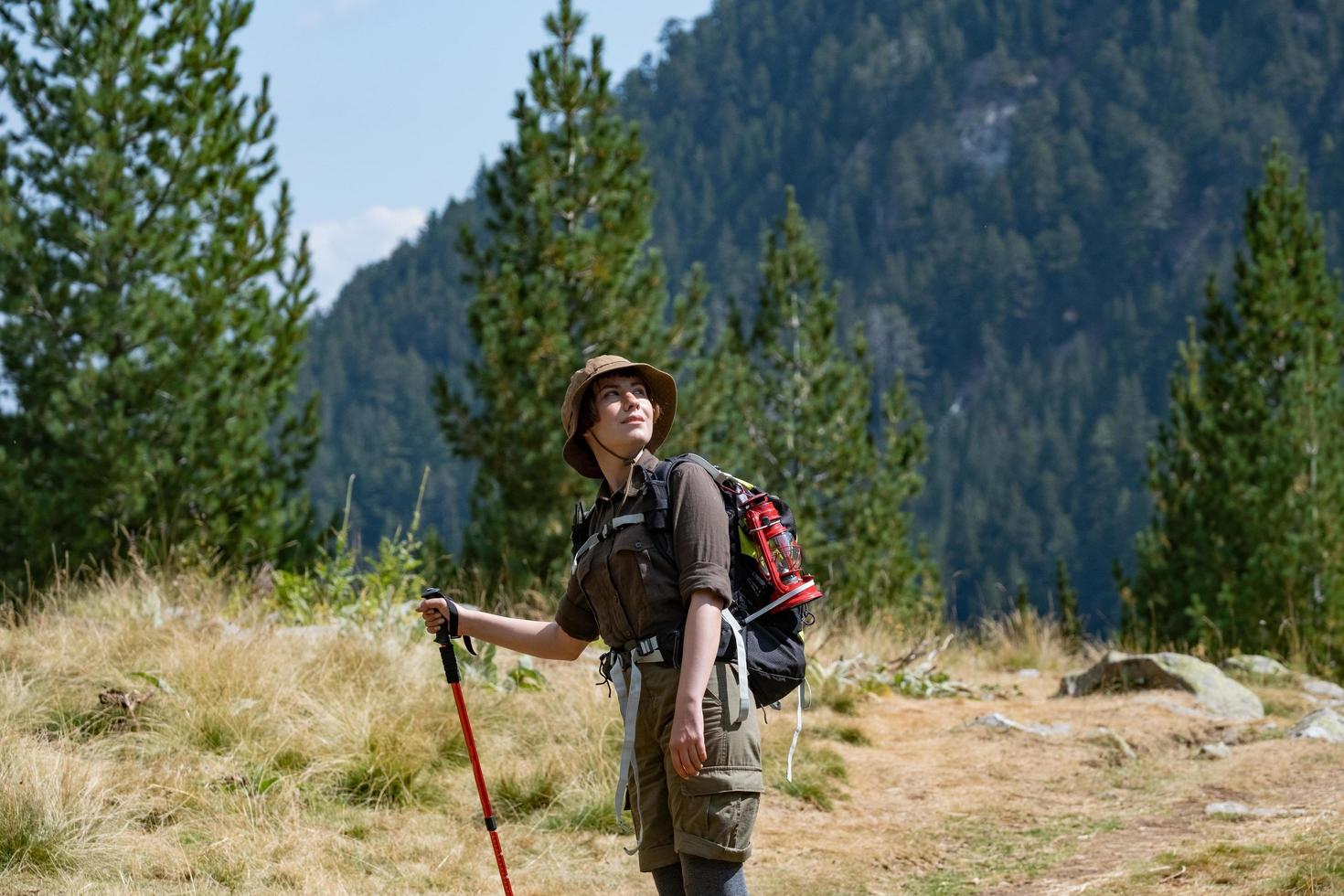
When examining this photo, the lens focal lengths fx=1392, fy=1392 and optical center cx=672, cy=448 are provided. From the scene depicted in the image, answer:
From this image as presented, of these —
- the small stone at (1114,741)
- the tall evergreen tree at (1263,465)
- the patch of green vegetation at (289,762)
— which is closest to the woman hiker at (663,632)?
the patch of green vegetation at (289,762)

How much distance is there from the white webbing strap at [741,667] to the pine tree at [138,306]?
8.48 m

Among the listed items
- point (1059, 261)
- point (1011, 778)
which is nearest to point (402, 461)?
point (1059, 261)

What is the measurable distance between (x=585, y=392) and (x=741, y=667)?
79 cm

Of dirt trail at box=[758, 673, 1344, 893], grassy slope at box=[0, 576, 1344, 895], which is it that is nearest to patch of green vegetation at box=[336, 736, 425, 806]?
grassy slope at box=[0, 576, 1344, 895]

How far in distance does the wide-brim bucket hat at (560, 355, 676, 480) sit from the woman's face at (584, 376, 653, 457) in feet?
0.10

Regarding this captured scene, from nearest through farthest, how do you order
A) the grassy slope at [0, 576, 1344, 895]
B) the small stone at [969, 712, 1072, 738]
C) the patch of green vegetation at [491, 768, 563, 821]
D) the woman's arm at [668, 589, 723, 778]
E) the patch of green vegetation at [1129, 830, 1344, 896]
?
the woman's arm at [668, 589, 723, 778] < the patch of green vegetation at [1129, 830, 1344, 896] < the grassy slope at [0, 576, 1344, 895] < the patch of green vegetation at [491, 768, 563, 821] < the small stone at [969, 712, 1072, 738]

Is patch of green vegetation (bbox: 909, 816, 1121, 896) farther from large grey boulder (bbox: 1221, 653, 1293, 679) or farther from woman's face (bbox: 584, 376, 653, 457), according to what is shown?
large grey boulder (bbox: 1221, 653, 1293, 679)

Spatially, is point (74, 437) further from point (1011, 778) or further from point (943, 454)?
point (943, 454)

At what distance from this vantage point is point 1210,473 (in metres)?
15.6

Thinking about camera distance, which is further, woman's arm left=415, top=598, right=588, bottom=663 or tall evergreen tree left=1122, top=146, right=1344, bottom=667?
tall evergreen tree left=1122, top=146, right=1344, bottom=667

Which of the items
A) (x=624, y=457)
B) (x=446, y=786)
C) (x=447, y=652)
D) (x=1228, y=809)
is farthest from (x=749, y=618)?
(x=1228, y=809)

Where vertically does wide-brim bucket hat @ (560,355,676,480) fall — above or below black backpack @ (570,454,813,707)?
above

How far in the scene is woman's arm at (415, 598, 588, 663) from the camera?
356 centimetres

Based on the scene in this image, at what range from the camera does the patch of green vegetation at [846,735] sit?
7.01m
